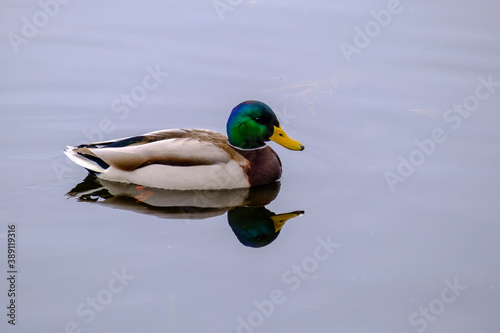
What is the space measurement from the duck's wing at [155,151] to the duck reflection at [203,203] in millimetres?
259

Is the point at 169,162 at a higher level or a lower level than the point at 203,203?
higher

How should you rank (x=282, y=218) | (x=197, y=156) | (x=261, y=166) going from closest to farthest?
1. (x=282, y=218)
2. (x=197, y=156)
3. (x=261, y=166)

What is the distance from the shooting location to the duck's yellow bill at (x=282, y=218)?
766 cm

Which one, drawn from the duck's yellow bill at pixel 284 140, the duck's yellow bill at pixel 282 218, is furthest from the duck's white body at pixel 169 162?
the duck's yellow bill at pixel 282 218

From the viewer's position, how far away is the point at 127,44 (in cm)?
1109

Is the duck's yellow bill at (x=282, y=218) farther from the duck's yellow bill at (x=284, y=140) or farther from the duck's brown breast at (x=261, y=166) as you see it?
the duck's yellow bill at (x=284, y=140)

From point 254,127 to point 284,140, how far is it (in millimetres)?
388

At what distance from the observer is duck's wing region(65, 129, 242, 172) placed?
8273 millimetres

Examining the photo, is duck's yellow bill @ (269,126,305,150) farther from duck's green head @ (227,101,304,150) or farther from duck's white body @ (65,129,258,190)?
duck's white body @ (65,129,258,190)

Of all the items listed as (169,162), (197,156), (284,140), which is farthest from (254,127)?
(169,162)

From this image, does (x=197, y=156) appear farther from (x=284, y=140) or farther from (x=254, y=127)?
(x=284, y=140)

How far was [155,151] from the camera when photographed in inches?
328

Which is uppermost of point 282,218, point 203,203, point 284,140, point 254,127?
point 254,127

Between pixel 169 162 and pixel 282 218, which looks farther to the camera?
pixel 169 162
